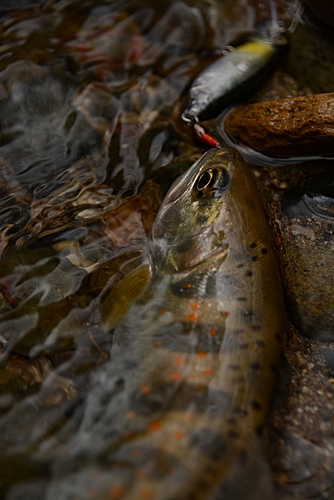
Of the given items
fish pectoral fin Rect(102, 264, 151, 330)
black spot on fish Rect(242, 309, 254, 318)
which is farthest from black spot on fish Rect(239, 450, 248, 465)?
fish pectoral fin Rect(102, 264, 151, 330)

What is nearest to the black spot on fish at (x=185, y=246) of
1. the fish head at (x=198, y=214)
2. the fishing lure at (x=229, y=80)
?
the fish head at (x=198, y=214)

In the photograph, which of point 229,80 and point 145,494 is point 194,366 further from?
point 229,80

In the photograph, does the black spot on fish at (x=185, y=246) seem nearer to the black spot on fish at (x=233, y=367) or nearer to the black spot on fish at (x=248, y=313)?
the black spot on fish at (x=248, y=313)

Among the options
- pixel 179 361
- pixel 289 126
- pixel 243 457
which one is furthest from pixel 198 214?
pixel 243 457

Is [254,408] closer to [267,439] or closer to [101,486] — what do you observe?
[267,439]

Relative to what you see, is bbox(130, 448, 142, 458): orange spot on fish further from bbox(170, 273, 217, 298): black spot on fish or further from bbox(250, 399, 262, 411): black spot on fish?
bbox(170, 273, 217, 298): black spot on fish

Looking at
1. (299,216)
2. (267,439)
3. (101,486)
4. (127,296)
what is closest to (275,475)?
(267,439)

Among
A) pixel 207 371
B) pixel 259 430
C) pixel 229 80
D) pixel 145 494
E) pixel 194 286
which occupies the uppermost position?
pixel 229 80
